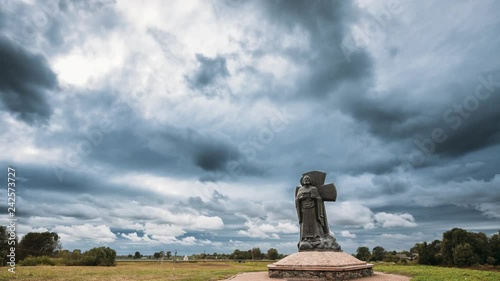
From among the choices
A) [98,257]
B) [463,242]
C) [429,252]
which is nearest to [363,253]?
[429,252]

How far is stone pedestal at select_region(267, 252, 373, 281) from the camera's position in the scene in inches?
719

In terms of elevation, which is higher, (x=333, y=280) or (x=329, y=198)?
(x=329, y=198)

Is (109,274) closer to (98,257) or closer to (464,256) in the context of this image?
(98,257)

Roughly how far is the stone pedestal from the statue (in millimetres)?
1205

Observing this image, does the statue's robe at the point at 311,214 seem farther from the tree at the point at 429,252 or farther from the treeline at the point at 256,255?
the treeline at the point at 256,255

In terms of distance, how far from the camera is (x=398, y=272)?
24.0 meters

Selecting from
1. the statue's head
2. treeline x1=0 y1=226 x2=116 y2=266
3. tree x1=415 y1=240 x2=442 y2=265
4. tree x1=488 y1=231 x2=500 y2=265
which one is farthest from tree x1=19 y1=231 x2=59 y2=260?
tree x1=488 y1=231 x2=500 y2=265

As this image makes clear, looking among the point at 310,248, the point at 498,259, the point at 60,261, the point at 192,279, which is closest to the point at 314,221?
the point at 310,248

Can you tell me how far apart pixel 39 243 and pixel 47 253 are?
2156 millimetres

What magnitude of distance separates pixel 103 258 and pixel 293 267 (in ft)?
119

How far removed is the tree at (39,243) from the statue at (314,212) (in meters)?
51.1

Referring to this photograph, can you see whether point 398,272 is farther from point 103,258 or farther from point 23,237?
point 23,237

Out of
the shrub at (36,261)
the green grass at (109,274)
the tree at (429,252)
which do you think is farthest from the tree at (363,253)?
the shrub at (36,261)

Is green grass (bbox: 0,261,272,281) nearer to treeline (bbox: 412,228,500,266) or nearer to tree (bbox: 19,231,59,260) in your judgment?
tree (bbox: 19,231,59,260)
